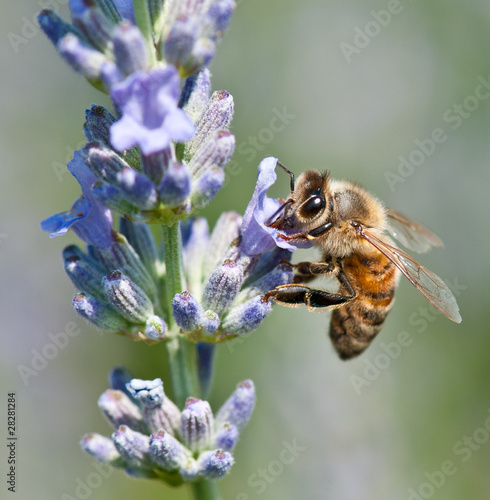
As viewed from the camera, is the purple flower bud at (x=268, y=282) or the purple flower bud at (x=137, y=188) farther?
the purple flower bud at (x=268, y=282)

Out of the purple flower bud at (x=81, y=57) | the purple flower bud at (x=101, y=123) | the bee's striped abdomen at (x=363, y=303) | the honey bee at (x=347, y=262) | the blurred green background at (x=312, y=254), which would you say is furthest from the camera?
the blurred green background at (x=312, y=254)

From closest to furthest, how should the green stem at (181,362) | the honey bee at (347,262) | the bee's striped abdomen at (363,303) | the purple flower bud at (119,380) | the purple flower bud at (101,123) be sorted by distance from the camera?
the purple flower bud at (101,123) → the green stem at (181,362) → the honey bee at (347,262) → the purple flower bud at (119,380) → the bee's striped abdomen at (363,303)

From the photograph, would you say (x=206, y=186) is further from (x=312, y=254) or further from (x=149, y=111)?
(x=312, y=254)

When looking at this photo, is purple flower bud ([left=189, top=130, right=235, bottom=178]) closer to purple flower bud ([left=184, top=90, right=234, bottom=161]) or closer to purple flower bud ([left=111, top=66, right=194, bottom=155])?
purple flower bud ([left=184, top=90, right=234, bottom=161])

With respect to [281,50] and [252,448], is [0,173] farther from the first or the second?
[252,448]

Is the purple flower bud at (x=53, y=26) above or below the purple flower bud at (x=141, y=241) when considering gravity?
above

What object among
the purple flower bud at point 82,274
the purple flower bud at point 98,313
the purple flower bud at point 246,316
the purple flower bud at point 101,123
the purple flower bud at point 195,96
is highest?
the purple flower bud at point 195,96

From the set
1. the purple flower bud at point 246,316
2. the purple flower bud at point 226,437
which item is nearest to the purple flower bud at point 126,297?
the purple flower bud at point 246,316

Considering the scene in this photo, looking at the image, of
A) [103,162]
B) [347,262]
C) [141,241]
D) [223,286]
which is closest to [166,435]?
[223,286]

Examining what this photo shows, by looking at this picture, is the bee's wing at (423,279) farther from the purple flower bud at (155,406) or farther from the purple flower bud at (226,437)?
the purple flower bud at (155,406)
